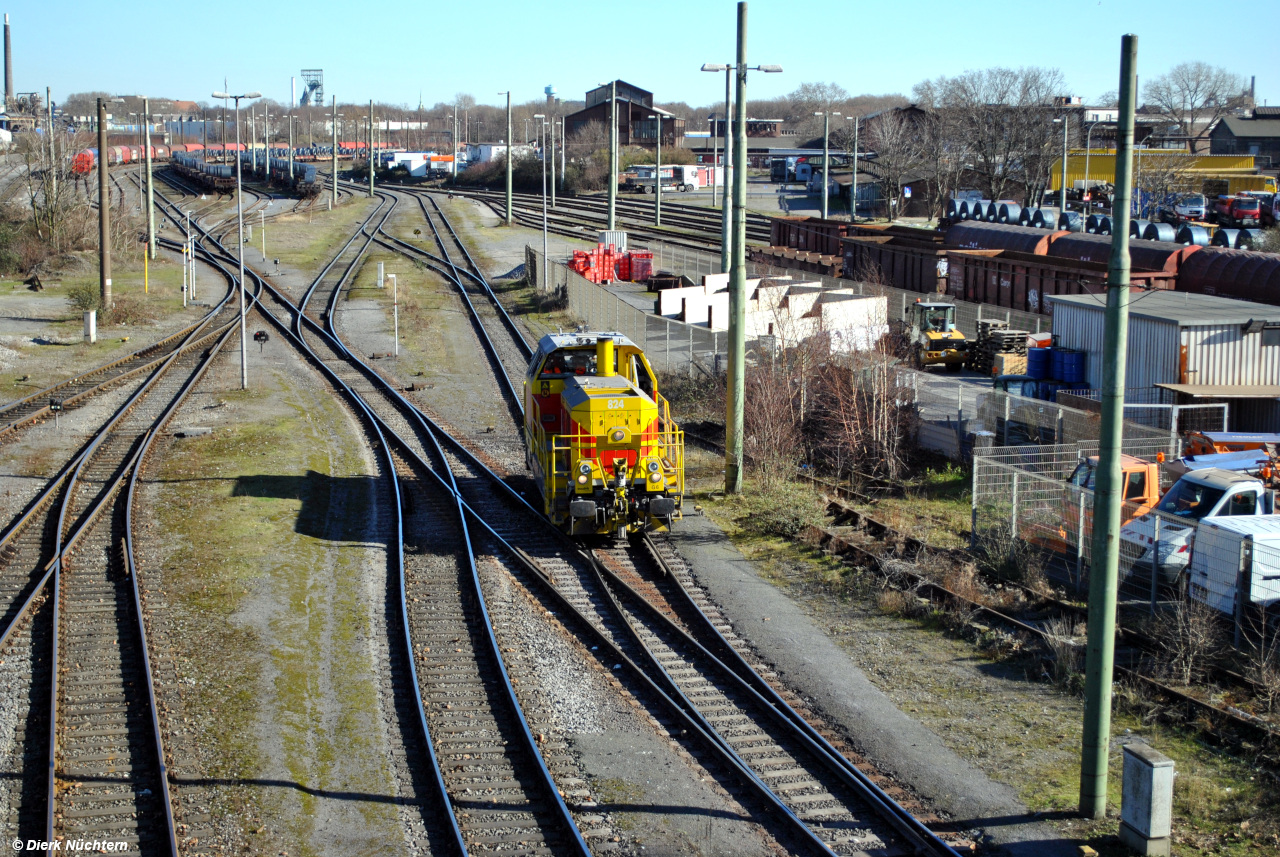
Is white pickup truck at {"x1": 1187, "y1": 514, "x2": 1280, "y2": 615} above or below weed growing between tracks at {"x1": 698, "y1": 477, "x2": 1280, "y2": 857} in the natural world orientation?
above

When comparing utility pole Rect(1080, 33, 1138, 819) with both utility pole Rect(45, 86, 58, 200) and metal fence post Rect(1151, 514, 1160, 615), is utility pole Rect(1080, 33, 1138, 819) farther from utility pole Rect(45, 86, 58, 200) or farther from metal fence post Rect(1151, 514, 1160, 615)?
utility pole Rect(45, 86, 58, 200)

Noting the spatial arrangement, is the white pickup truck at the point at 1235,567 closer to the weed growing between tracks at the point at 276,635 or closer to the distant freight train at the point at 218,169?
the weed growing between tracks at the point at 276,635

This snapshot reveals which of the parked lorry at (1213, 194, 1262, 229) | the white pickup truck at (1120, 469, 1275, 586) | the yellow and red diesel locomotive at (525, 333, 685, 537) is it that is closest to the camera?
the white pickup truck at (1120, 469, 1275, 586)

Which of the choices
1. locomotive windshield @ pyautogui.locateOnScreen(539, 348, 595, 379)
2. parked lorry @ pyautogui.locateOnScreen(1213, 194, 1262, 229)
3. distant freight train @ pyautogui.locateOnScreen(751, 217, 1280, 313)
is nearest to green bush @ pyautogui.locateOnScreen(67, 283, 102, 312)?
locomotive windshield @ pyautogui.locateOnScreen(539, 348, 595, 379)

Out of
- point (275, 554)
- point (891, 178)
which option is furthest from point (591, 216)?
point (275, 554)

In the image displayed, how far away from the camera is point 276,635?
14.7 m

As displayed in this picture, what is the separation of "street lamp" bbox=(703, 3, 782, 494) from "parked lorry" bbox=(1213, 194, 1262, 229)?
58.5 metres

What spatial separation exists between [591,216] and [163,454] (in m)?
57.7

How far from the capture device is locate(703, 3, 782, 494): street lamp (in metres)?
20.6

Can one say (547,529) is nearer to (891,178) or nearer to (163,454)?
(163,454)

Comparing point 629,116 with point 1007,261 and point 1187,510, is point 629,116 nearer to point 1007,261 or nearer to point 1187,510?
point 1007,261

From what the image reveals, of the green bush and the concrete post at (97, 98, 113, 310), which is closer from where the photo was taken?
the concrete post at (97, 98, 113, 310)

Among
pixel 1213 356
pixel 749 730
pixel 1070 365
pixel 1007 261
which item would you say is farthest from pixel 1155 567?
pixel 1007 261

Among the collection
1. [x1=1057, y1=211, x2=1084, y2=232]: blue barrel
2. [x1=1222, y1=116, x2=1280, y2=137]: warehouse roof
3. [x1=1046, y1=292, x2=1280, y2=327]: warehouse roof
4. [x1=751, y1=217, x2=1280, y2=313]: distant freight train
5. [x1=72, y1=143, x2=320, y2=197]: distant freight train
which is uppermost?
[x1=1222, y1=116, x2=1280, y2=137]: warehouse roof
